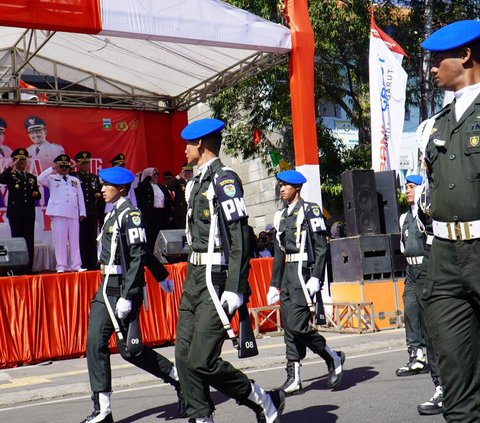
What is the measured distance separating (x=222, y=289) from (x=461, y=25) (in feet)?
7.52

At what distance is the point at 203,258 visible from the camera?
507 centimetres

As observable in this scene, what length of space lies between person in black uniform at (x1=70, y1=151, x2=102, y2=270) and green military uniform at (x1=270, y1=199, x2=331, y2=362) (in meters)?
8.06

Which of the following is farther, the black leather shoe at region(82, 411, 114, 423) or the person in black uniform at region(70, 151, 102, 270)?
the person in black uniform at region(70, 151, 102, 270)

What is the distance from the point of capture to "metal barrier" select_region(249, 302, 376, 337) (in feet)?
40.6

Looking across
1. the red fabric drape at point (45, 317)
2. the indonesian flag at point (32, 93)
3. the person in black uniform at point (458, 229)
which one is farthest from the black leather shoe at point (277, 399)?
the indonesian flag at point (32, 93)

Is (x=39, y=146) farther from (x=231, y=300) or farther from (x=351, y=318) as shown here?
(x=231, y=300)

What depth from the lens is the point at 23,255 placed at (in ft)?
39.5

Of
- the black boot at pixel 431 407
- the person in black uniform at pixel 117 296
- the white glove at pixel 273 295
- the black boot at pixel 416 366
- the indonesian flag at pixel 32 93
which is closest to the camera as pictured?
the black boot at pixel 431 407

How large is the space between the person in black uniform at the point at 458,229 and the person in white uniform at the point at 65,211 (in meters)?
11.3

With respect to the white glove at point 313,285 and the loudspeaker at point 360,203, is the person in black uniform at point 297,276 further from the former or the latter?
the loudspeaker at point 360,203

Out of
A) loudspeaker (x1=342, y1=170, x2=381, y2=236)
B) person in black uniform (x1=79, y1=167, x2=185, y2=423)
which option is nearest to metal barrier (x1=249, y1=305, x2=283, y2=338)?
loudspeaker (x1=342, y1=170, x2=381, y2=236)

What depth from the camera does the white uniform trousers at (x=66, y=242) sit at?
14172 millimetres

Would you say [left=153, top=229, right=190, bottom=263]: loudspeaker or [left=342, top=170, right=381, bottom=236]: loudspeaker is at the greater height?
[left=342, top=170, right=381, bottom=236]: loudspeaker

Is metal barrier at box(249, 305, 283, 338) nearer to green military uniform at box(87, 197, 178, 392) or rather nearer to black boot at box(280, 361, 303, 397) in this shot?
black boot at box(280, 361, 303, 397)
